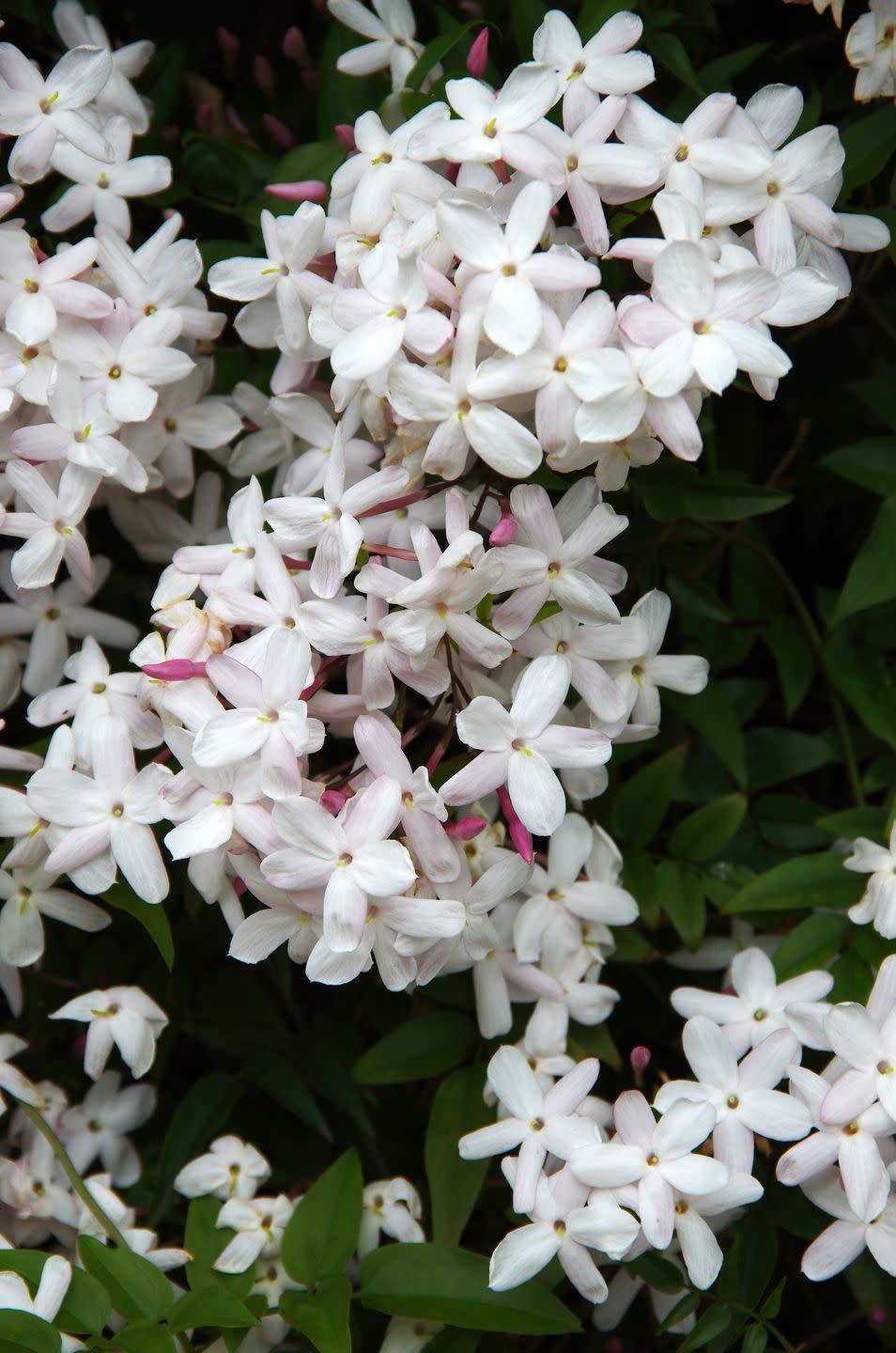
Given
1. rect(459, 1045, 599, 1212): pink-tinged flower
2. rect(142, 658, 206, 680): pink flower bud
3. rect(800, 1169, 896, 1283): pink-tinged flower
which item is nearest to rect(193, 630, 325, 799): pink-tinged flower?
rect(142, 658, 206, 680): pink flower bud

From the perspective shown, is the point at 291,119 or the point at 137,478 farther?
the point at 291,119

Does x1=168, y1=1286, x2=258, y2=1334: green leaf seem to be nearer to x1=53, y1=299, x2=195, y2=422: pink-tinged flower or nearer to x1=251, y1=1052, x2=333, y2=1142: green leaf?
x1=251, y1=1052, x2=333, y2=1142: green leaf

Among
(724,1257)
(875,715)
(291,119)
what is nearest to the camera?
(724,1257)

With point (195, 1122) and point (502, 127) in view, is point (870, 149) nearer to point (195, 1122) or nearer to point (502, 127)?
point (502, 127)

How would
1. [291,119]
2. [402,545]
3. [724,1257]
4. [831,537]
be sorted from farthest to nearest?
[831,537] → [291,119] → [724,1257] → [402,545]

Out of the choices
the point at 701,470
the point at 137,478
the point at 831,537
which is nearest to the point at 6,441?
the point at 137,478

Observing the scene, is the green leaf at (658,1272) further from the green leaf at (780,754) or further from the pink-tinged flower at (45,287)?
the pink-tinged flower at (45,287)

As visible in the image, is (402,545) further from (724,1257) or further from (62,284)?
(724,1257)
